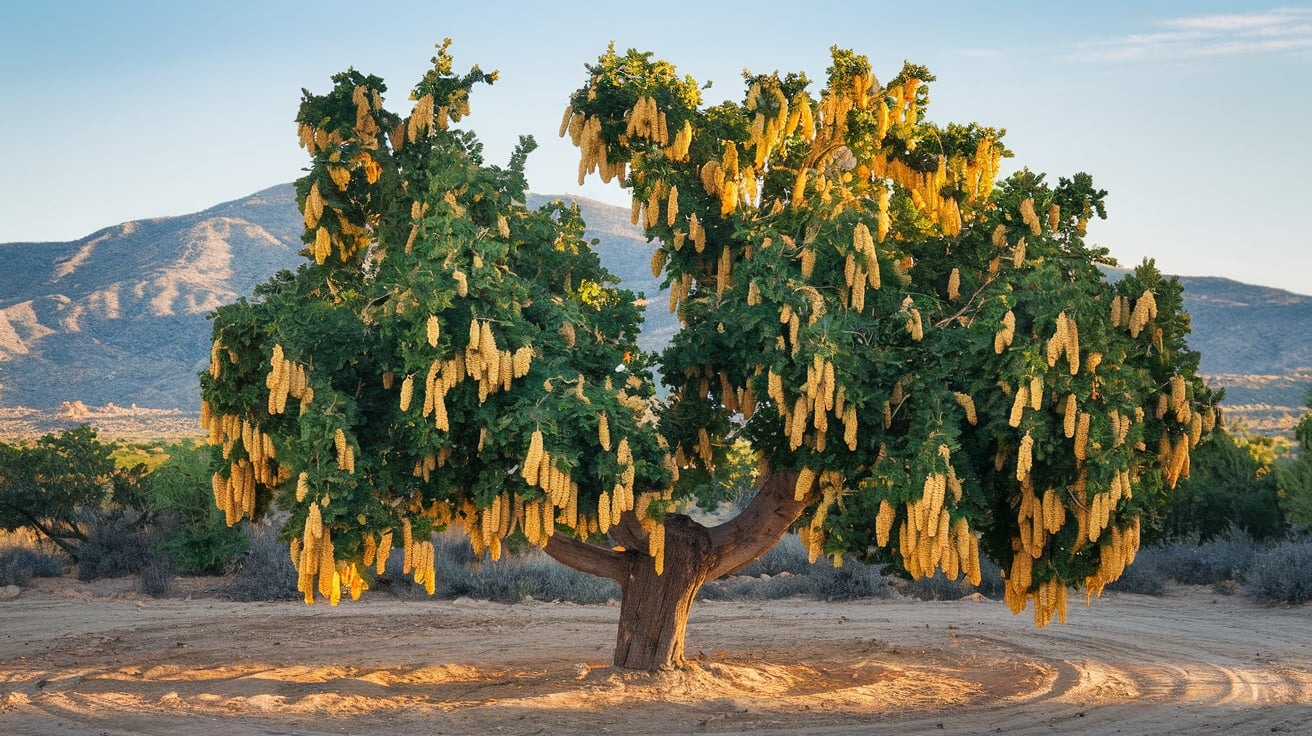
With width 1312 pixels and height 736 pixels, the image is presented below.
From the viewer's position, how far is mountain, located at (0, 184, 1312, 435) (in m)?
75.9

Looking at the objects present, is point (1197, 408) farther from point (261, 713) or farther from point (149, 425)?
point (149, 425)

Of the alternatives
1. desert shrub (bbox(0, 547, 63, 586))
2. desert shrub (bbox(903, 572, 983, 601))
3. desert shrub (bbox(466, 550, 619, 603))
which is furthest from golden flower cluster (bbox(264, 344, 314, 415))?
desert shrub (bbox(0, 547, 63, 586))

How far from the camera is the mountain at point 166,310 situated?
7588 centimetres

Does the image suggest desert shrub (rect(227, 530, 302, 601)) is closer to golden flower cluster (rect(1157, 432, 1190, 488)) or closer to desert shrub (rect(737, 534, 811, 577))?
desert shrub (rect(737, 534, 811, 577))

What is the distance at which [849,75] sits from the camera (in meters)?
12.5

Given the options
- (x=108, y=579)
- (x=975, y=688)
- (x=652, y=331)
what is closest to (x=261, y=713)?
(x=975, y=688)

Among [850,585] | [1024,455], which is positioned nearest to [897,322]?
[1024,455]

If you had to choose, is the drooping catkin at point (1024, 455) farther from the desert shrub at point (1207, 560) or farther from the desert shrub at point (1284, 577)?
the desert shrub at point (1207, 560)

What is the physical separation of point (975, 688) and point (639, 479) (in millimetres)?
5828

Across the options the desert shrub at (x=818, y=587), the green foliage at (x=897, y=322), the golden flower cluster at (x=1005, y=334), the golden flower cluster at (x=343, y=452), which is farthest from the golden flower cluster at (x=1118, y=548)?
the desert shrub at (x=818, y=587)

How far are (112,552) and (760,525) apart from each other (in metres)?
16.7

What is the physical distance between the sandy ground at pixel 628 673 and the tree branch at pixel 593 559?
115cm

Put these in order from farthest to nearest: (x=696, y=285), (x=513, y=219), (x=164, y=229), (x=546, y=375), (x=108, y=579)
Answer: (x=164, y=229)
(x=108, y=579)
(x=696, y=285)
(x=513, y=219)
(x=546, y=375)

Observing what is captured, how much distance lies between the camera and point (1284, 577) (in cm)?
2247
